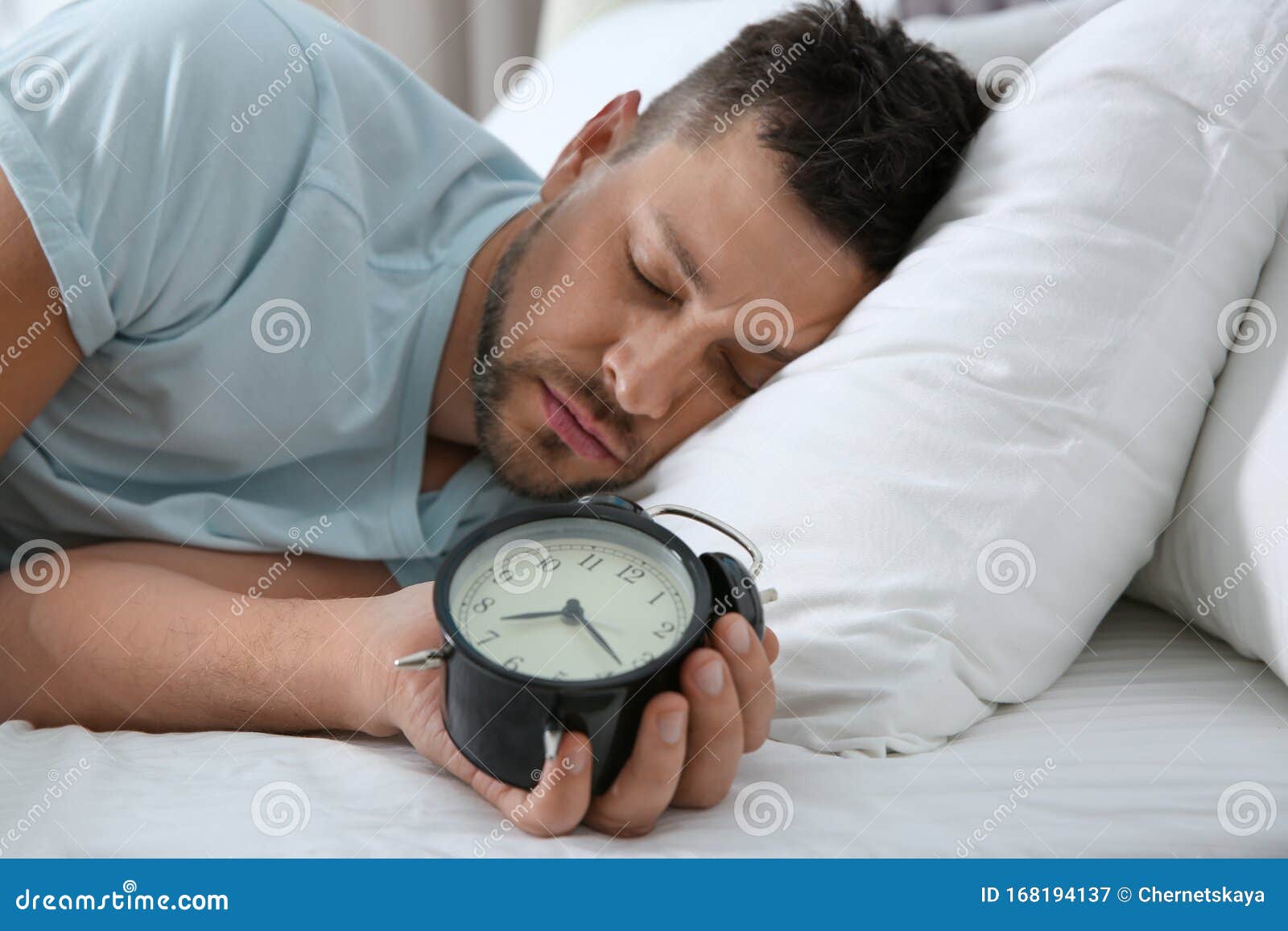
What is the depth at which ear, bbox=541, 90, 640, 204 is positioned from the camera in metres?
1.27

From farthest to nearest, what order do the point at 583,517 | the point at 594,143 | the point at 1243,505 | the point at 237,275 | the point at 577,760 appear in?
the point at 594,143, the point at 237,275, the point at 1243,505, the point at 583,517, the point at 577,760

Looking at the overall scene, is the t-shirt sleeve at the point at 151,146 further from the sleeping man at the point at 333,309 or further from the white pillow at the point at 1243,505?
the white pillow at the point at 1243,505

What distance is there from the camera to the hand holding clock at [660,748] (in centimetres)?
66

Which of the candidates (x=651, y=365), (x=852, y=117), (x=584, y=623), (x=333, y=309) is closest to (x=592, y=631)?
(x=584, y=623)

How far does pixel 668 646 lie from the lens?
68 centimetres

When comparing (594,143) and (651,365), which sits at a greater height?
(594,143)

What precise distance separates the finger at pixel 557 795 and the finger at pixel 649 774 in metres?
0.02

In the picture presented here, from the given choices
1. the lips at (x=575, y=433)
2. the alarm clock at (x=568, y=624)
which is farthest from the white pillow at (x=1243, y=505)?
the lips at (x=575, y=433)

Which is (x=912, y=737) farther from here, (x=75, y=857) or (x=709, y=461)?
(x=75, y=857)

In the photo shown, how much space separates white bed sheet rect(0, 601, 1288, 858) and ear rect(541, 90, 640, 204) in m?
0.71

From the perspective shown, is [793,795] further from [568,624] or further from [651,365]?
[651,365]

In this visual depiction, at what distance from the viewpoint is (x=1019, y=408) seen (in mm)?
906

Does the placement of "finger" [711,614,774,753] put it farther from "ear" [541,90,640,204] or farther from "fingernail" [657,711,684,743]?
"ear" [541,90,640,204]

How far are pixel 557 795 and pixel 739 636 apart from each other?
0.49ft
